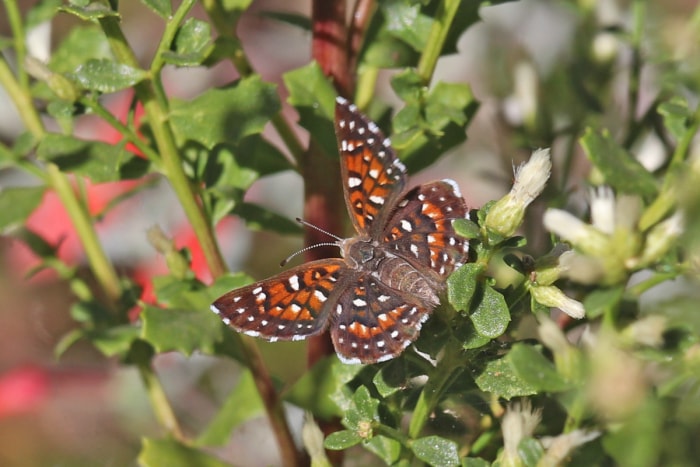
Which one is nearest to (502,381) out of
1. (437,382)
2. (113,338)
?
(437,382)

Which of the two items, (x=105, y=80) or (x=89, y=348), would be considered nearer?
(x=105, y=80)

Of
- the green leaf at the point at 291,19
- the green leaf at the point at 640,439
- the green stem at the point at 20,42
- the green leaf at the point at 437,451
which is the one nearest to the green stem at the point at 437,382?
the green leaf at the point at 437,451

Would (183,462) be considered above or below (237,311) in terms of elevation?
below

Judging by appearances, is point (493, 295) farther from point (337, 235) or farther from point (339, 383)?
point (337, 235)

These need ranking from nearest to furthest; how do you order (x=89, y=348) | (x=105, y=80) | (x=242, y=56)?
1. (x=105, y=80)
2. (x=242, y=56)
3. (x=89, y=348)

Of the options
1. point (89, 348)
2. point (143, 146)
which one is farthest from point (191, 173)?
point (89, 348)

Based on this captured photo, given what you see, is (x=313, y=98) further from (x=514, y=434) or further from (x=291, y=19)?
(x=514, y=434)

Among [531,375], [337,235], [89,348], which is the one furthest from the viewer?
[89,348]

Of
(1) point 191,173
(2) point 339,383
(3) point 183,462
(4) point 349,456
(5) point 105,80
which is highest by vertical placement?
(5) point 105,80
